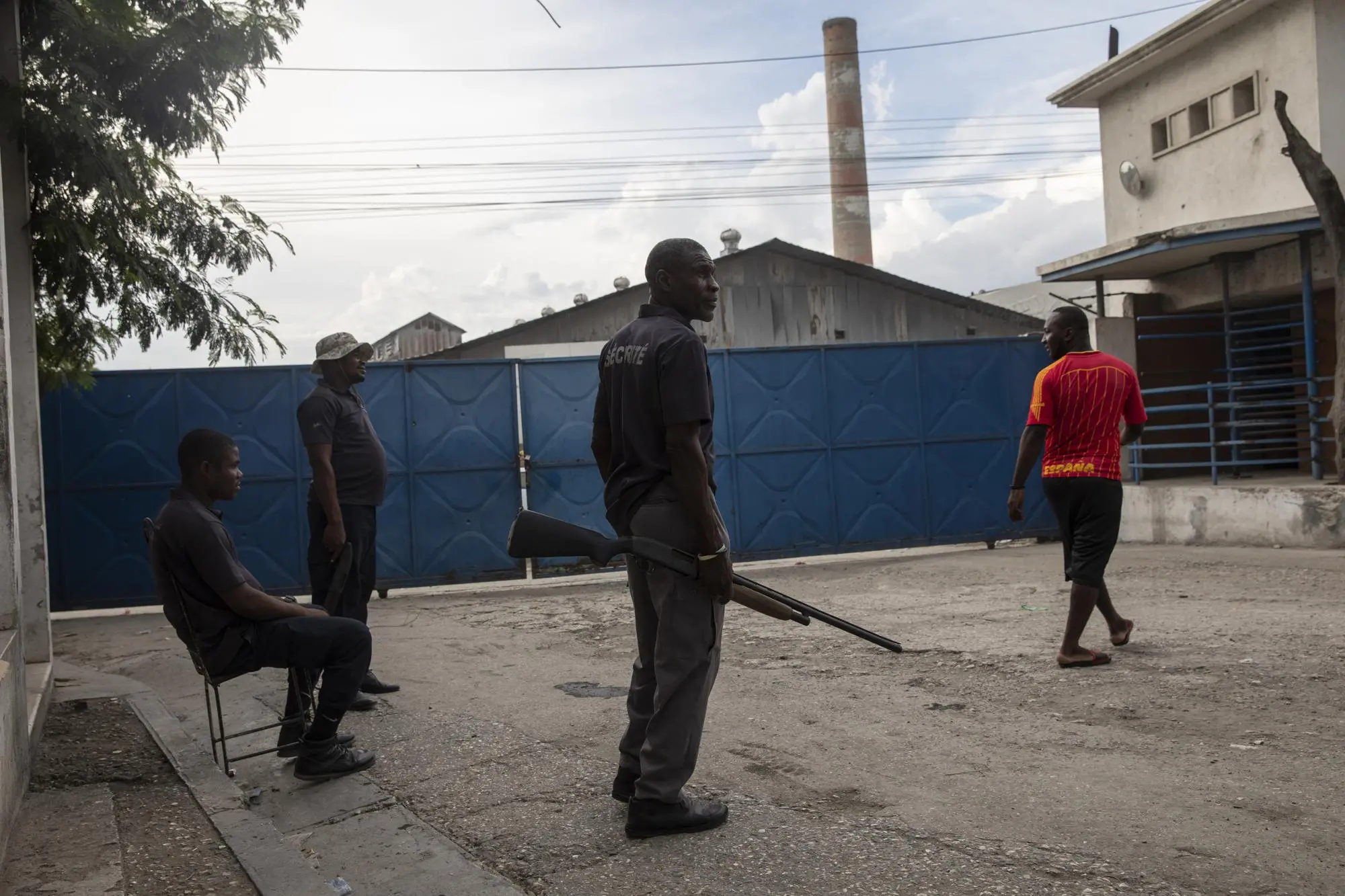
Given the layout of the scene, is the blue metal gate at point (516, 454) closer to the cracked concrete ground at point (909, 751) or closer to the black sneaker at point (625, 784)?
the cracked concrete ground at point (909, 751)

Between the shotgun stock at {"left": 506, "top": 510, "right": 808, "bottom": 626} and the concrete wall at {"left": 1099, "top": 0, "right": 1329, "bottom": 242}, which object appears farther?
the concrete wall at {"left": 1099, "top": 0, "right": 1329, "bottom": 242}

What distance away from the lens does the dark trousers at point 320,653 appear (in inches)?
170

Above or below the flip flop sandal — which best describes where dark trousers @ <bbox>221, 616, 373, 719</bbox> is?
above

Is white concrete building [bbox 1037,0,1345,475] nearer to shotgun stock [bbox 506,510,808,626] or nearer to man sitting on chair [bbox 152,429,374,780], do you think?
shotgun stock [bbox 506,510,808,626]

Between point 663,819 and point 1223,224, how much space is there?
11.0 meters

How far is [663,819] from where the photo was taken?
349cm

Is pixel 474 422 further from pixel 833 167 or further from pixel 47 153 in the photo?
pixel 833 167

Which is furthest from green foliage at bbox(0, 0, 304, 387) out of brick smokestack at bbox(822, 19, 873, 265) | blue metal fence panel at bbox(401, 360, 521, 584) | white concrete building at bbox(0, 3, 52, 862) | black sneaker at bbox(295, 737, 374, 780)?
brick smokestack at bbox(822, 19, 873, 265)

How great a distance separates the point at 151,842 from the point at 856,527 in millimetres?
9125

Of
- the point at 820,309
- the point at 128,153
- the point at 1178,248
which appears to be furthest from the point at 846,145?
the point at 128,153

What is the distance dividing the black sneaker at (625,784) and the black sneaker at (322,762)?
123 centimetres

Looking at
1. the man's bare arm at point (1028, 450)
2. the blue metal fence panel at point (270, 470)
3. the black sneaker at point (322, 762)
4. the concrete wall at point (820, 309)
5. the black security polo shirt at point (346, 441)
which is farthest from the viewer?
the concrete wall at point (820, 309)

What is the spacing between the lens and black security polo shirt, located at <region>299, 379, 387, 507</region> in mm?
5715

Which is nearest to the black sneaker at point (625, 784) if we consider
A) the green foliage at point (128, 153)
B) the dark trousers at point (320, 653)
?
the dark trousers at point (320, 653)
